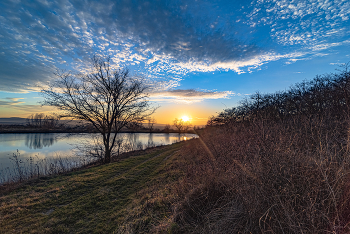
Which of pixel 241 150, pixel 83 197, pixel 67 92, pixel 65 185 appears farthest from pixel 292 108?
pixel 67 92

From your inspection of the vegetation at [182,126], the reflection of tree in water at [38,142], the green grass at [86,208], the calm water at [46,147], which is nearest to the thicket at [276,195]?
the green grass at [86,208]

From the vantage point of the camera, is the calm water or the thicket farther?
the calm water

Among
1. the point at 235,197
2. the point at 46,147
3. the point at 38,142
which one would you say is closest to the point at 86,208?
the point at 235,197

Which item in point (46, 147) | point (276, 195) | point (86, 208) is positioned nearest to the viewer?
point (276, 195)

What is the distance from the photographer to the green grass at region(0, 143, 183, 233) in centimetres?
426

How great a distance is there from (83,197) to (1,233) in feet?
7.70

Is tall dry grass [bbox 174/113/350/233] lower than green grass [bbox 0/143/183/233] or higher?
higher

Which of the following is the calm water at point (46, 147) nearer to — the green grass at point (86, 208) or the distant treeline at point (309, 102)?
the green grass at point (86, 208)

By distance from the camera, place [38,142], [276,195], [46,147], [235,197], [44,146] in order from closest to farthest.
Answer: [276,195], [235,197], [46,147], [44,146], [38,142]

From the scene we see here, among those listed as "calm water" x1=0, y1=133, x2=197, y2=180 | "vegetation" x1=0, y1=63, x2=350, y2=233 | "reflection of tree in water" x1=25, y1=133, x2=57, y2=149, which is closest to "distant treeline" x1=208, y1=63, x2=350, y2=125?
"vegetation" x1=0, y1=63, x2=350, y2=233

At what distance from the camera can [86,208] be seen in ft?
17.9

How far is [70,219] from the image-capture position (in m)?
4.79

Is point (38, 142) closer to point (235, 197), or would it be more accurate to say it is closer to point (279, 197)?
point (235, 197)

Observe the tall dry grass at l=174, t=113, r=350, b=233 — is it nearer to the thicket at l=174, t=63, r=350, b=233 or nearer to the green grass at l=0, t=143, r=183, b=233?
the thicket at l=174, t=63, r=350, b=233
